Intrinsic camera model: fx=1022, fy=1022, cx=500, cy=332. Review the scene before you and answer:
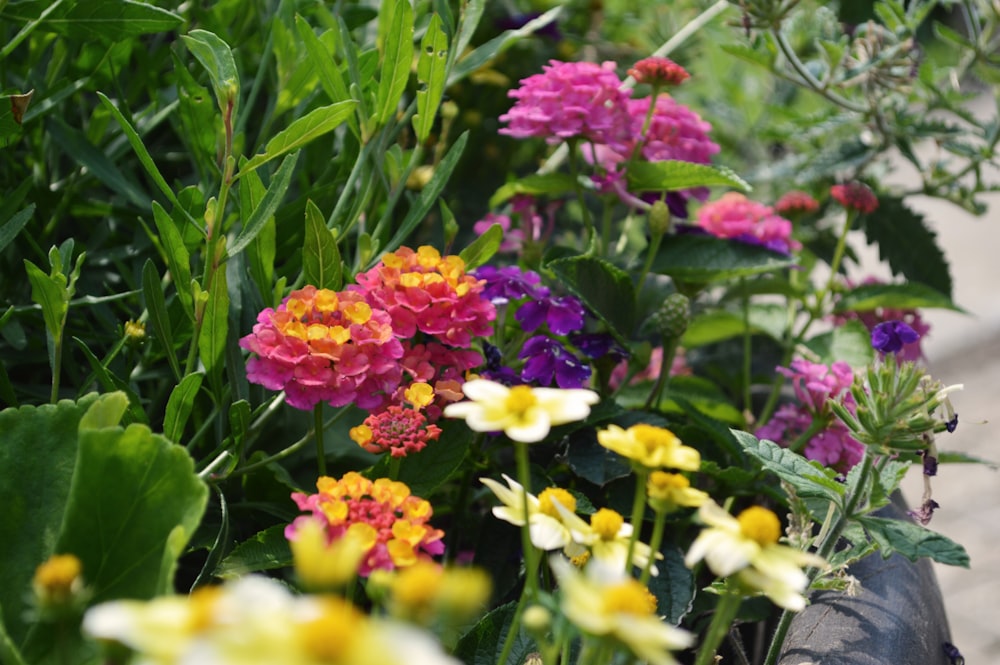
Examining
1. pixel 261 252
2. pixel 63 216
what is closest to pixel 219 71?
pixel 261 252

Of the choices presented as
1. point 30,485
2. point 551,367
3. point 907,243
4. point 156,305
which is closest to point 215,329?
point 156,305

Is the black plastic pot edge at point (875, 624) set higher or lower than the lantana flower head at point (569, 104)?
lower

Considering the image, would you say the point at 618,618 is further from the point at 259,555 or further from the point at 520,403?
the point at 259,555

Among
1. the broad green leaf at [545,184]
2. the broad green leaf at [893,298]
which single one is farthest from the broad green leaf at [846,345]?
the broad green leaf at [545,184]

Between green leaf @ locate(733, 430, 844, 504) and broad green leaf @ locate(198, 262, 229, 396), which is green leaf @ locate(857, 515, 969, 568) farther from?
broad green leaf @ locate(198, 262, 229, 396)

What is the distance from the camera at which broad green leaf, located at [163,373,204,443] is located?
1.98 ft

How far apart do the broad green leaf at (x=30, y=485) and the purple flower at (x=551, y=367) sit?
32 cm

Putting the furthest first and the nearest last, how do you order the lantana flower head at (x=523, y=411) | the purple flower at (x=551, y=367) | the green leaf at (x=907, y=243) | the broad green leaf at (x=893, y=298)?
the green leaf at (x=907, y=243), the broad green leaf at (x=893, y=298), the purple flower at (x=551, y=367), the lantana flower head at (x=523, y=411)

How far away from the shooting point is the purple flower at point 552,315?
0.79 meters

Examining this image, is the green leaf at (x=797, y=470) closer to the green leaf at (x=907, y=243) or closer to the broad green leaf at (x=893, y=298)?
the broad green leaf at (x=893, y=298)

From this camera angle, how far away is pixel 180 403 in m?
0.62

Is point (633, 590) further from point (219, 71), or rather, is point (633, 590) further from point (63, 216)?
point (63, 216)

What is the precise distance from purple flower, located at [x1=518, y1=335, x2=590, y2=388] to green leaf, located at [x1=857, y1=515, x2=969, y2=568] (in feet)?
0.74

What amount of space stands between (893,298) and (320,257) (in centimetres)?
61
